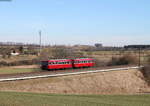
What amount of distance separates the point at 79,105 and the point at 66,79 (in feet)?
94.3

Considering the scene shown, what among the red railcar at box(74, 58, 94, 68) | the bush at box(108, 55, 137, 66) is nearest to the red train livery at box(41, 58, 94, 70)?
the red railcar at box(74, 58, 94, 68)

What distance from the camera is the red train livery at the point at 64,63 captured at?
51781 mm

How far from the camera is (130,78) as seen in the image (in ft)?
170

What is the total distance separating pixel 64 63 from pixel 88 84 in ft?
46.3

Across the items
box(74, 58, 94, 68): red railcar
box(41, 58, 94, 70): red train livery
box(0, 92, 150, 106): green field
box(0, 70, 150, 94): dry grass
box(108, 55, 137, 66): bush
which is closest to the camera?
box(0, 92, 150, 106): green field

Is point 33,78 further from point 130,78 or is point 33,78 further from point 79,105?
point 79,105

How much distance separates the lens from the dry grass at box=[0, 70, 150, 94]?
34606 mm

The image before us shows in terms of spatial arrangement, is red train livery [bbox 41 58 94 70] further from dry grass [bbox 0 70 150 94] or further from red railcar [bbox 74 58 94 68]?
dry grass [bbox 0 70 150 94]

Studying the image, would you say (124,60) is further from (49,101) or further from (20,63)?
(49,101)

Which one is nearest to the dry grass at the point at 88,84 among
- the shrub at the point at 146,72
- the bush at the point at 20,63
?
the shrub at the point at 146,72

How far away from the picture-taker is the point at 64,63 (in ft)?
180

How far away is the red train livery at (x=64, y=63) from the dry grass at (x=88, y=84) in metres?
9.30

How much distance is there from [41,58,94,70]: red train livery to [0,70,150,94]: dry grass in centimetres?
930

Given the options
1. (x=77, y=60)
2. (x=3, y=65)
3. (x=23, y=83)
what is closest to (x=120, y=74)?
(x=77, y=60)
